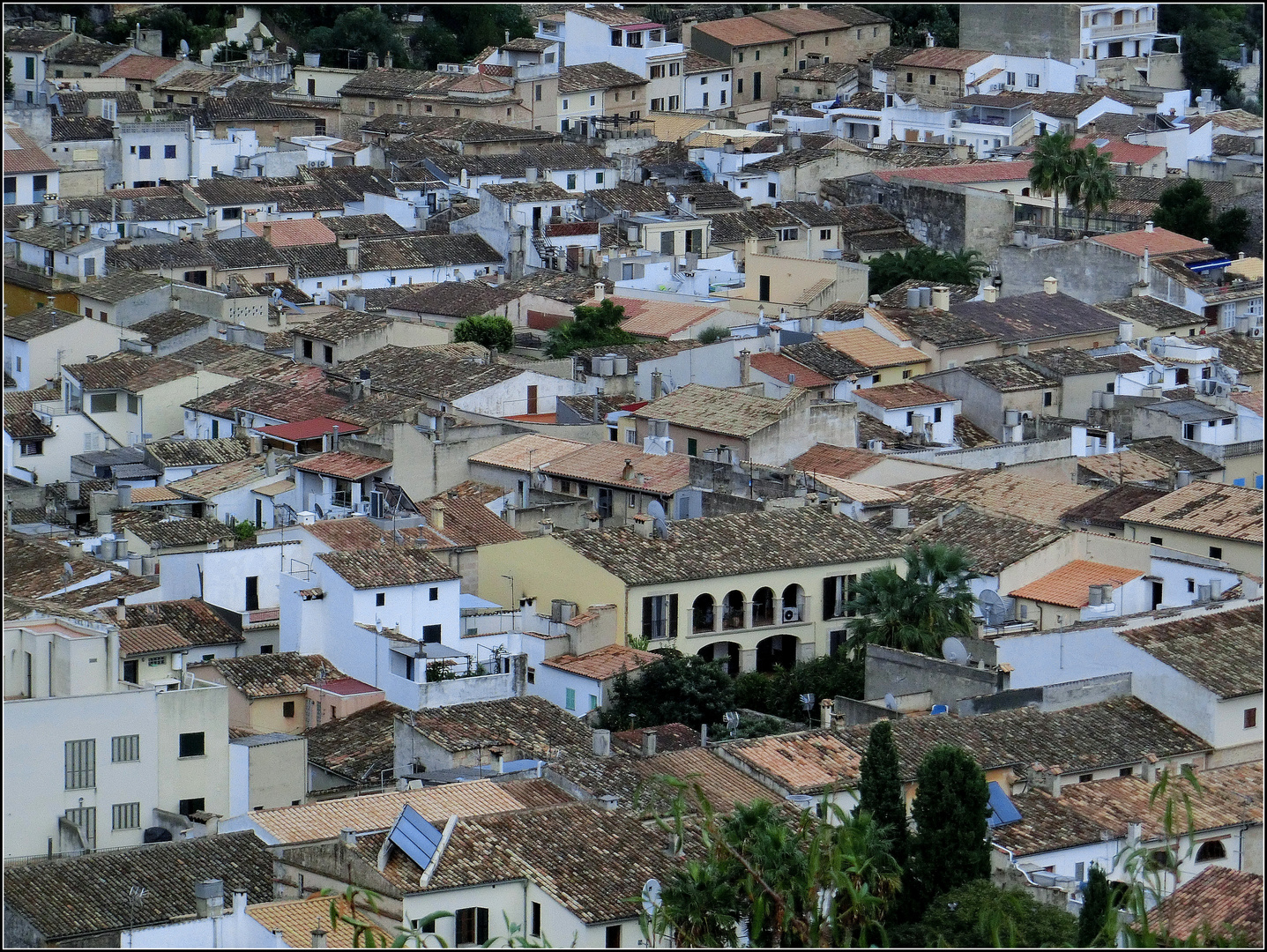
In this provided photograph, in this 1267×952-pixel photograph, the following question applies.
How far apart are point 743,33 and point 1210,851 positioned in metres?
Answer: 68.6

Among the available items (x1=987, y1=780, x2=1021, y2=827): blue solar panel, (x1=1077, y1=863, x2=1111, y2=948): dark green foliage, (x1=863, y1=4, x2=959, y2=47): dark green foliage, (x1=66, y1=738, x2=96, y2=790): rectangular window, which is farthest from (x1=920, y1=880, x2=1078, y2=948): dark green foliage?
(x1=863, y1=4, x2=959, y2=47): dark green foliage

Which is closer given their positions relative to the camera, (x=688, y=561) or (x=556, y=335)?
(x=688, y=561)

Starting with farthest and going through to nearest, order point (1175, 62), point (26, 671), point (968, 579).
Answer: point (1175, 62), point (968, 579), point (26, 671)

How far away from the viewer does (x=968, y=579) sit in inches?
1636

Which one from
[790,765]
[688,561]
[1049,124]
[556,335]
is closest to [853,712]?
[790,765]

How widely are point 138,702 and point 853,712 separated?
9.28 metres

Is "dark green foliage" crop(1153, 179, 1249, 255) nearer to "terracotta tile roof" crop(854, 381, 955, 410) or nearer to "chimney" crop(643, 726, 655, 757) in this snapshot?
"terracotta tile roof" crop(854, 381, 955, 410)

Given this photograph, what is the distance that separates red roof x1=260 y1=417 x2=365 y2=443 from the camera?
51.9 metres

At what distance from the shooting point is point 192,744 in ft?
115

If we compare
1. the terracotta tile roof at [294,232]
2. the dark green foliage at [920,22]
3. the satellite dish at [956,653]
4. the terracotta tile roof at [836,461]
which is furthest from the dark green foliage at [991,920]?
the dark green foliage at [920,22]

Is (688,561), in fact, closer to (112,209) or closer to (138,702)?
(138,702)

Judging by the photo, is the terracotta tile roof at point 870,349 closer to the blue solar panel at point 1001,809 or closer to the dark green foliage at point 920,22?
the blue solar panel at point 1001,809

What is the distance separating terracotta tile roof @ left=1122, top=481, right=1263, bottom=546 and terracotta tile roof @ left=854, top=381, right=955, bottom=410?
28.0ft

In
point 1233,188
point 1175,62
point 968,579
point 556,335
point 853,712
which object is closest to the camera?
point 853,712
